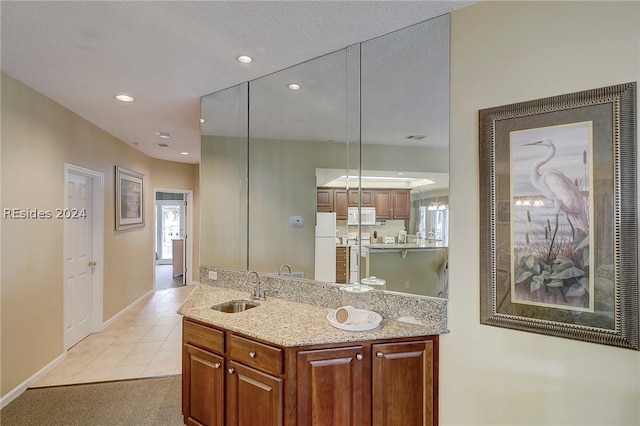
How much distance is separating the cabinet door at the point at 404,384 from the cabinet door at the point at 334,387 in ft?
0.23

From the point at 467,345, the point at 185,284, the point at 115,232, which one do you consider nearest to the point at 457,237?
the point at 467,345

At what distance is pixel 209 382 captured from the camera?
2.15m

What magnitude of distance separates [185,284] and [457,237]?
22.4 feet

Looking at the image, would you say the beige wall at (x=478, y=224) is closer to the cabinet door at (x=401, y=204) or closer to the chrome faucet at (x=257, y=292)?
the cabinet door at (x=401, y=204)

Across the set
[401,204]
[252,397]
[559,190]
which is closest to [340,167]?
[401,204]

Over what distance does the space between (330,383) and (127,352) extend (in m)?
3.03

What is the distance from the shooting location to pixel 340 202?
250cm

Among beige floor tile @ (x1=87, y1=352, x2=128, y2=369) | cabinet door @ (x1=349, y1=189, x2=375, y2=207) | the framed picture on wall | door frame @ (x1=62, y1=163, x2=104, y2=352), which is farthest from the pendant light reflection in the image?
the framed picture on wall

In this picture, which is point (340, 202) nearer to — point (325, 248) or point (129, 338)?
point (325, 248)

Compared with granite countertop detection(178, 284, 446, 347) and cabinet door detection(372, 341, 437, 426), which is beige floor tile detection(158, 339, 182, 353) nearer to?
granite countertop detection(178, 284, 446, 347)

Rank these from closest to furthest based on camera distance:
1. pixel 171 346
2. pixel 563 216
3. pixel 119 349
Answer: pixel 563 216 < pixel 119 349 < pixel 171 346

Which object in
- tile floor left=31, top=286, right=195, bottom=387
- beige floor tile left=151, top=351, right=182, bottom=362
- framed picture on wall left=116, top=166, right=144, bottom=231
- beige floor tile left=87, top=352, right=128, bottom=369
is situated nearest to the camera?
tile floor left=31, top=286, right=195, bottom=387

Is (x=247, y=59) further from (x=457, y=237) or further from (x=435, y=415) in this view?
(x=435, y=415)

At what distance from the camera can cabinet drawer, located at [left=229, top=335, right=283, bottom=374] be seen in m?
1.80
